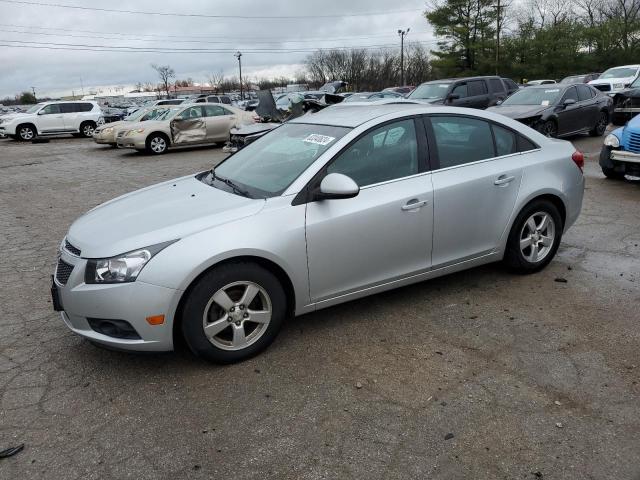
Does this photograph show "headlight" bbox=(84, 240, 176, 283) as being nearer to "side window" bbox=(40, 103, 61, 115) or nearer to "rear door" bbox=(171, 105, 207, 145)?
"rear door" bbox=(171, 105, 207, 145)

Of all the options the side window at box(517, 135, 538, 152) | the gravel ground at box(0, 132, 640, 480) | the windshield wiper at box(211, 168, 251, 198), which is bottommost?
the gravel ground at box(0, 132, 640, 480)

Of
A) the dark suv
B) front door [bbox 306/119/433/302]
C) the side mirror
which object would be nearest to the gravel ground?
front door [bbox 306/119/433/302]

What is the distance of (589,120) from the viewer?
14250 millimetres

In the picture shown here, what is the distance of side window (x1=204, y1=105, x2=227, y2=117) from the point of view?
17.4 meters

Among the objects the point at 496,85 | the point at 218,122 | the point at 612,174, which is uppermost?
the point at 496,85

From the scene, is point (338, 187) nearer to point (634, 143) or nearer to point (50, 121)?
point (634, 143)

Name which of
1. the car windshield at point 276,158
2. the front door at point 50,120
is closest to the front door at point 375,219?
the car windshield at point 276,158

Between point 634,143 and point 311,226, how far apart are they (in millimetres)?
6937

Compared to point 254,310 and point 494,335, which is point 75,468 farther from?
point 494,335

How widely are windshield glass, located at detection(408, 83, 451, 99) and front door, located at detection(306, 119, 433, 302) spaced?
1214 centimetres

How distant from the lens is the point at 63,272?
344 cm

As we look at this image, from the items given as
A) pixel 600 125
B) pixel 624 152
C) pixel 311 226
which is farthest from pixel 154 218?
pixel 600 125

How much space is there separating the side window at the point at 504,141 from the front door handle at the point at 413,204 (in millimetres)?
1023

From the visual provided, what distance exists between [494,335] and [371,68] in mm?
81997
